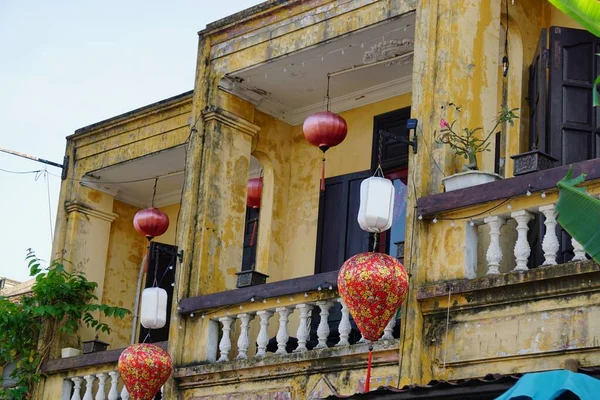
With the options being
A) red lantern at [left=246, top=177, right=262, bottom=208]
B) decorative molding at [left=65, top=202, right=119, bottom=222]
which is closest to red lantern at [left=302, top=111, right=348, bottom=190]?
red lantern at [left=246, top=177, right=262, bottom=208]

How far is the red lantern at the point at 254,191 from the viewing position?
46.4 ft

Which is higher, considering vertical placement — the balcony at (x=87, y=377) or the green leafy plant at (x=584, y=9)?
the green leafy plant at (x=584, y=9)

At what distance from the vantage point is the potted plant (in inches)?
392

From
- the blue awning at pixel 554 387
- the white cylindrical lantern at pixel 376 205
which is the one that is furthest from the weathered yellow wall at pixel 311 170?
the blue awning at pixel 554 387

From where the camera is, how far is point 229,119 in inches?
512

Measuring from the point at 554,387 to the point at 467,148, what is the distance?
12.6ft

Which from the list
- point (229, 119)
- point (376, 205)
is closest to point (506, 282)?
point (376, 205)

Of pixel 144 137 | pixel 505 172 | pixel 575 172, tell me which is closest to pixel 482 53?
pixel 505 172

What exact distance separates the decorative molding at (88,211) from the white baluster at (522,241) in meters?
7.44

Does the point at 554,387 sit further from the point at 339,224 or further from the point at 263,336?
the point at 339,224

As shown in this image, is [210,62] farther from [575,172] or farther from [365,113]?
[575,172]

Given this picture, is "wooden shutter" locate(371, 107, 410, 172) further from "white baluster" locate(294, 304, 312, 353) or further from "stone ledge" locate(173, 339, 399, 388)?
"stone ledge" locate(173, 339, 399, 388)

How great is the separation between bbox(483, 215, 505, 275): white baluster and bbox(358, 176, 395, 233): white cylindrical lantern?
0.84 metres

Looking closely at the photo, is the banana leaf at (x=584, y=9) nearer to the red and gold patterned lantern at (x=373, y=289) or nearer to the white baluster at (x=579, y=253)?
the white baluster at (x=579, y=253)
